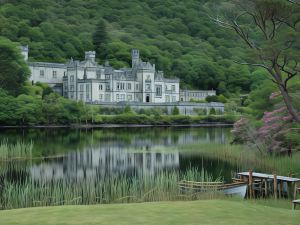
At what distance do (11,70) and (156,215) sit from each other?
186 feet

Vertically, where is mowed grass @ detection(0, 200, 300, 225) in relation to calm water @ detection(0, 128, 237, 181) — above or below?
below

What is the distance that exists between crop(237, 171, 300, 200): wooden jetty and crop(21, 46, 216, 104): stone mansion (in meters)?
54.4

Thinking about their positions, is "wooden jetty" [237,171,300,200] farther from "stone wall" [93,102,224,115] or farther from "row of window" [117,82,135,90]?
"row of window" [117,82,135,90]

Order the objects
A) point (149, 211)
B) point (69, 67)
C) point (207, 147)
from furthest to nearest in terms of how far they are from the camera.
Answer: point (69, 67)
point (207, 147)
point (149, 211)

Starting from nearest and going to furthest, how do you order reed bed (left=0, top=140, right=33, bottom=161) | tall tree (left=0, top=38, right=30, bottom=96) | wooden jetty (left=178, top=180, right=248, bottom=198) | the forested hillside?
wooden jetty (left=178, top=180, right=248, bottom=198) → reed bed (left=0, top=140, right=33, bottom=161) → tall tree (left=0, top=38, right=30, bottom=96) → the forested hillside

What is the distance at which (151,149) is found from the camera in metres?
32.9

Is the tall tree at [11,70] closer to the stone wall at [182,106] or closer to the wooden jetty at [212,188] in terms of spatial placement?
the stone wall at [182,106]

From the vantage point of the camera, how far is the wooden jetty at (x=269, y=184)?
16.6 m

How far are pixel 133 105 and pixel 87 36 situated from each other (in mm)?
48579

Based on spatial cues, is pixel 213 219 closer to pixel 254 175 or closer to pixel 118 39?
pixel 254 175

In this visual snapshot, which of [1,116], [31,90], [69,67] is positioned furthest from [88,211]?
[69,67]

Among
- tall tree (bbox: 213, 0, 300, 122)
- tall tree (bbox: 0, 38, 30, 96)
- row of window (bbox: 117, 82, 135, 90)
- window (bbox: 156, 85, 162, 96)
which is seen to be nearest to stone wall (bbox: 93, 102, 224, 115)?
row of window (bbox: 117, 82, 135, 90)

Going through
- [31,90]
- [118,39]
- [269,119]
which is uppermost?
[118,39]

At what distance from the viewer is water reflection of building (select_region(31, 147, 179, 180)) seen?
878 inches
